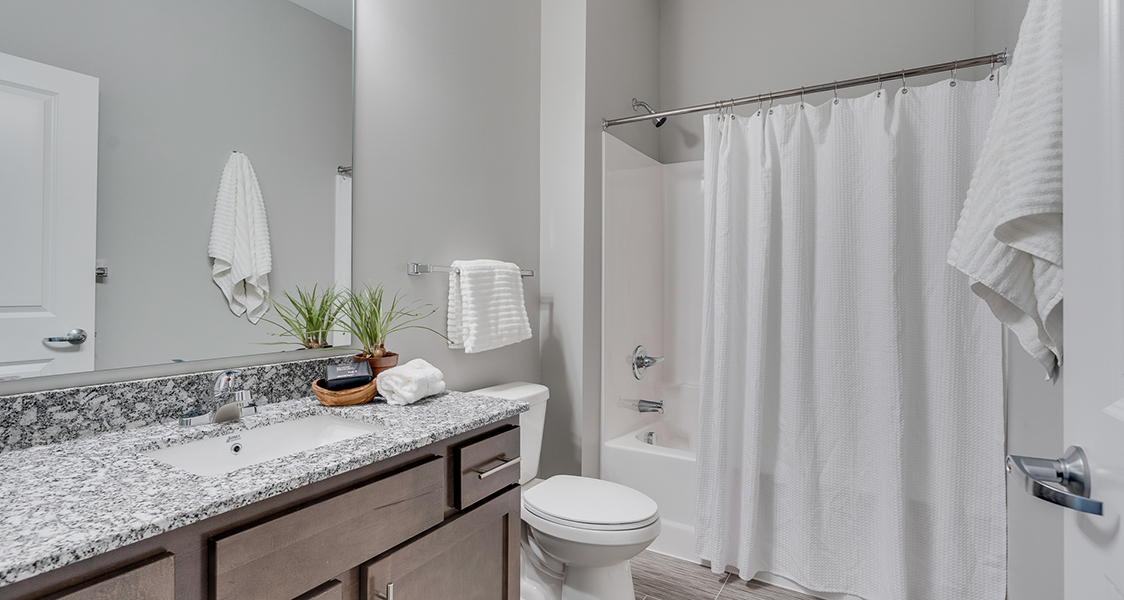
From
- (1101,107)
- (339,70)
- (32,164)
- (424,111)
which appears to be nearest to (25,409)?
(32,164)

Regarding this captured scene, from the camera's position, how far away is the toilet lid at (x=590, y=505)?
159 centimetres

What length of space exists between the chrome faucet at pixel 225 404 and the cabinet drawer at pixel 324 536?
0.40 meters

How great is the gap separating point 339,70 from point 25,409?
3.51ft

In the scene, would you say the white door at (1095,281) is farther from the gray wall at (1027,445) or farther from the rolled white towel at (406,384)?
the rolled white towel at (406,384)

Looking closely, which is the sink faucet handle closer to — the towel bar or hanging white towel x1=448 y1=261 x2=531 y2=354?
the towel bar

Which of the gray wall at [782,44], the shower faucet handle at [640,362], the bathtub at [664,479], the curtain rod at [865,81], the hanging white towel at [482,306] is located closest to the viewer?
the curtain rod at [865,81]

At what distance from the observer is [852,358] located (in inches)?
74.5

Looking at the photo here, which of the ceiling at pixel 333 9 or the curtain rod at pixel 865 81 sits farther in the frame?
the curtain rod at pixel 865 81

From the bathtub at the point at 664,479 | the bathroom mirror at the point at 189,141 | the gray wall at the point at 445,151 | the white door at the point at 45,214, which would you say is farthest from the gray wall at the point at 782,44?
the white door at the point at 45,214

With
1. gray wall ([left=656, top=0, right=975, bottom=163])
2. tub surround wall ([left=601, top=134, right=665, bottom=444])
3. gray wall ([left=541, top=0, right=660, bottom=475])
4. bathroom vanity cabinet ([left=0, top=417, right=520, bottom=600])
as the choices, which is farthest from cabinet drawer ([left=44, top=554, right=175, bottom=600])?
gray wall ([left=656, top=0, right=975, bottom=163])

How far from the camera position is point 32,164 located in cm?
99

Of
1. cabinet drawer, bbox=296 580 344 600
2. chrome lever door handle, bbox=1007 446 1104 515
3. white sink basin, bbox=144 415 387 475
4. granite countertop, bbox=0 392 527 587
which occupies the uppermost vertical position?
chrome lever door handle, bbox=1007 446 1104 515

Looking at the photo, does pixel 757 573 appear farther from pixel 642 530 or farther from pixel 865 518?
pixel 642 530

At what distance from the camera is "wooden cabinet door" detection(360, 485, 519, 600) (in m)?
0.98
